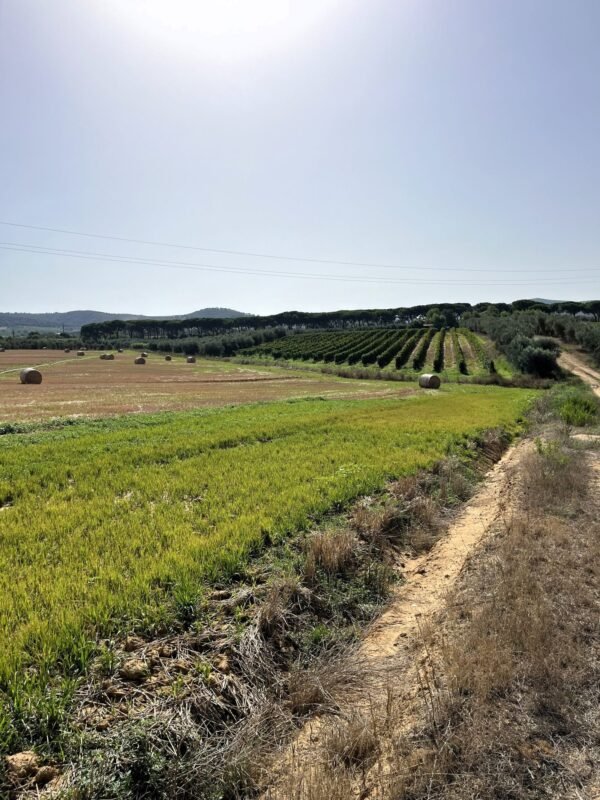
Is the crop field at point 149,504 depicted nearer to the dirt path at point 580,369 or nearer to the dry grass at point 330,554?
the dry grass at point 330,554

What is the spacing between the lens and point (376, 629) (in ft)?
21.1

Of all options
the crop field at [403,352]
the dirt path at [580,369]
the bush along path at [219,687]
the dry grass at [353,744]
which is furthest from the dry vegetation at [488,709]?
the crop field at [403,352]

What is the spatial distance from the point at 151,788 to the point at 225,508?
5.85m

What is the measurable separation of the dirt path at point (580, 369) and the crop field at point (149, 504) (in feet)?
126

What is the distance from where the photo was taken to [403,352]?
8644 centimetres

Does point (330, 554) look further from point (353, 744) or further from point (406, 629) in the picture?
point (353, 744)

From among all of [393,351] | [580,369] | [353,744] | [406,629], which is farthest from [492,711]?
[393,351]

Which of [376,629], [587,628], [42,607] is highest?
[42,607]

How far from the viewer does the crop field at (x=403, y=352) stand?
7062 cm

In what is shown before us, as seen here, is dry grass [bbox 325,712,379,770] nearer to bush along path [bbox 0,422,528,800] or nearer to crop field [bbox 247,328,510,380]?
bush along path [bbox 0,422,528,800]

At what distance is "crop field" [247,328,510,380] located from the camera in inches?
2781

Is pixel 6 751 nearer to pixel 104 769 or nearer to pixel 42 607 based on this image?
pixel 104 769

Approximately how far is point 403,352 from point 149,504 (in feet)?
266

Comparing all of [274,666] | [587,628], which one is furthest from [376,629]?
[587,628]
